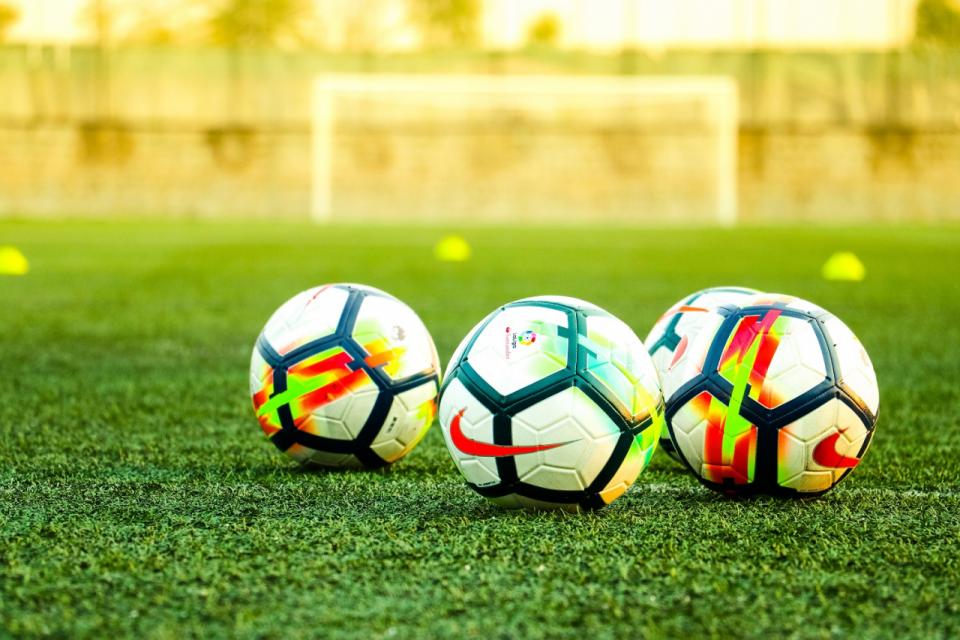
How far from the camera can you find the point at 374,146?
3134cm

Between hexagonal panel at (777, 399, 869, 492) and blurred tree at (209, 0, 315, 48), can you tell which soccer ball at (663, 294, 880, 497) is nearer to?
hexagonal panel at (777, 399, 869, 492)

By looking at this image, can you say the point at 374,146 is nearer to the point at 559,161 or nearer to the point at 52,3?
the point at 559,161

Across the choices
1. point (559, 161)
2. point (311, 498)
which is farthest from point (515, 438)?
point (559, 161)

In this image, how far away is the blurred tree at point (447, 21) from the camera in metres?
42.8

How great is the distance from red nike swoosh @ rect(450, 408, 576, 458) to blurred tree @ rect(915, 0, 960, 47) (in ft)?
138

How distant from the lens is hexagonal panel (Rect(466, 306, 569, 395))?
9.92ft

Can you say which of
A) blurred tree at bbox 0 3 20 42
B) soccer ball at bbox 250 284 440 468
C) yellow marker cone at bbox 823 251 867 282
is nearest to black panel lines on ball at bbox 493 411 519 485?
soccer ball at bbox 250 284 440 468

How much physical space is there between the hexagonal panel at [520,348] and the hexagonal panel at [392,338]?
611 millimetres

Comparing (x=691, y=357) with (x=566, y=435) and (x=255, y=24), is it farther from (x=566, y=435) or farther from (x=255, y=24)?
(x=255, y=24)

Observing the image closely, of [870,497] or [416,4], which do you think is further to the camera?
[416,4]

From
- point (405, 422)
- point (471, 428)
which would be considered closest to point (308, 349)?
point (405, 422)

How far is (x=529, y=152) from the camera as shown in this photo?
31.4 m

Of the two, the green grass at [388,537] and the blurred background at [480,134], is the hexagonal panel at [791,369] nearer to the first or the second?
the green grass at [388,537]

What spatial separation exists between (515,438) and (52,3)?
120ft
